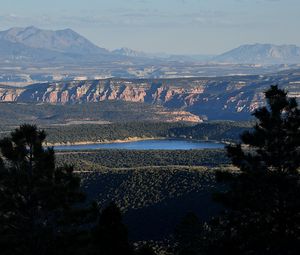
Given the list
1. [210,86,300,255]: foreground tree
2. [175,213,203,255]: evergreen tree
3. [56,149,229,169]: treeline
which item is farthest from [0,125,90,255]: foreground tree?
[56,149,229,169]: treeline

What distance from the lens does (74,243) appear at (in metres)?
28.5

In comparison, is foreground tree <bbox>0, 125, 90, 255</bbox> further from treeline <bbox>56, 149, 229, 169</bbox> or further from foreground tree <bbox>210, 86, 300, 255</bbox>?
treeline <bbox>56, 149, 229, 169</bbox>

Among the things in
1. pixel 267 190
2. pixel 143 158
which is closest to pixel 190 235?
pixel 267 190

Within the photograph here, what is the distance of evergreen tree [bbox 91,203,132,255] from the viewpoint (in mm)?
29297

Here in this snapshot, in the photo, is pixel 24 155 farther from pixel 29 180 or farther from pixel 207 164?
pixel 207 164

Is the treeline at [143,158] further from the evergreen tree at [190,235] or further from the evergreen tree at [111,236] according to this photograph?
the evergreen tree at [111,236]

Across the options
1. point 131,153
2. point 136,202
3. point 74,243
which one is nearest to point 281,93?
point 74,243

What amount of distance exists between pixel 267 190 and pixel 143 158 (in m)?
121

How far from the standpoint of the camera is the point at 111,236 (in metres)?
29.5

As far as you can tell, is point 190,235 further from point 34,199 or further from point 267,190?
point 34,199

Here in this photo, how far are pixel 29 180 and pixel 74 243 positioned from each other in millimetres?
2950

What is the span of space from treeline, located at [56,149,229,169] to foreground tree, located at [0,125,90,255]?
336 feet

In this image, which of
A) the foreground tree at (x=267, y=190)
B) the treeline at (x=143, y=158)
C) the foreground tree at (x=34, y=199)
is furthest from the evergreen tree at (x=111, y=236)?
the treeline at (x=143, y=158)

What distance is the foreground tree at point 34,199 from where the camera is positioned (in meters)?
28.0
